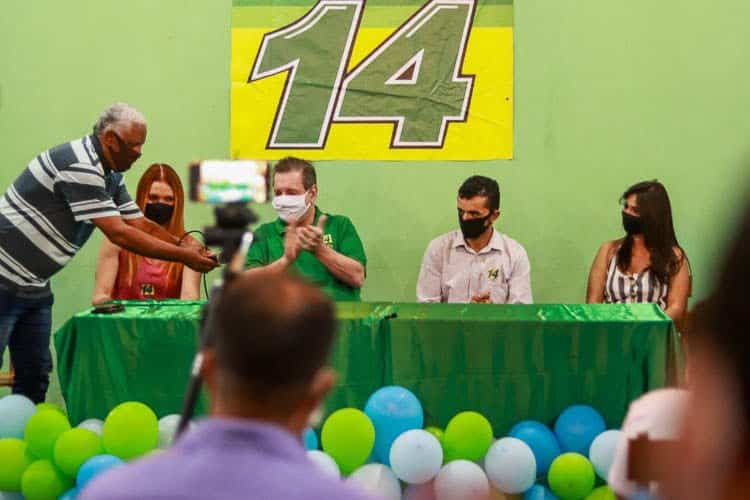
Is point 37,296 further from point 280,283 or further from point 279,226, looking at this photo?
point 280,283

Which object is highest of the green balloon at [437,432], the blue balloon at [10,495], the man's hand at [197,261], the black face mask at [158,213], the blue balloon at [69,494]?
the black face mask at [158,213]

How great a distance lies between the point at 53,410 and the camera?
11.4ft

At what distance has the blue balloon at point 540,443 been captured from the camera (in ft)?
11.3

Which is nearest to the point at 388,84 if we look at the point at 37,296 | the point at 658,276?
the point at 658,276

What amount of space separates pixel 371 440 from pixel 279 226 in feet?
4.42

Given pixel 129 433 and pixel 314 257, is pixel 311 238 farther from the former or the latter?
pixel 129 433

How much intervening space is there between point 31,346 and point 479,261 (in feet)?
5.98

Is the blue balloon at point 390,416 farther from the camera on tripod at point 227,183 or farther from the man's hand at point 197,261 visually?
the camera on tripod at point 227,183

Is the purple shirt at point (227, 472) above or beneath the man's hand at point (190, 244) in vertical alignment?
beneath

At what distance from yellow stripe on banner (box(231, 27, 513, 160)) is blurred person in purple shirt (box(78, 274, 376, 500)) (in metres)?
3.94

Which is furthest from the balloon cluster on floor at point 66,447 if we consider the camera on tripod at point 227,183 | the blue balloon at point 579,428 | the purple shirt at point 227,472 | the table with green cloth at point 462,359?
the purple shirt at point 227,472

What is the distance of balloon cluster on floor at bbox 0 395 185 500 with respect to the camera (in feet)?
10.9

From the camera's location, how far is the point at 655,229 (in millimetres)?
4570

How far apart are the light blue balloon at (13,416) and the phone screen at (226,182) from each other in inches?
79.0
